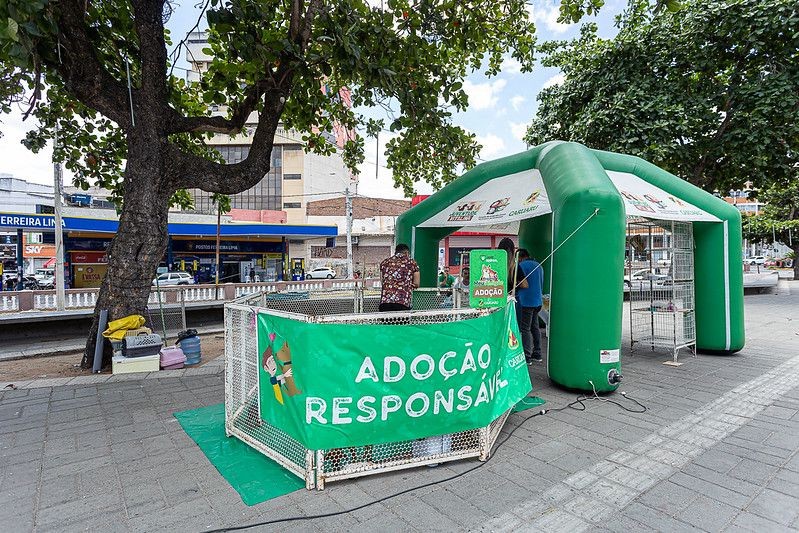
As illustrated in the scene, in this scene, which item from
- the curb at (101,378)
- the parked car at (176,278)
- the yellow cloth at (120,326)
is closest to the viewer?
the curb at (101,378)

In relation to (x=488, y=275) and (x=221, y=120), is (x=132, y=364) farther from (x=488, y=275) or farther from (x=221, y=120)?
(x=488, y=275)

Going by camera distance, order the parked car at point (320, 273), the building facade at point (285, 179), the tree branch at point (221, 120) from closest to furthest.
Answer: the tree branch at point (221, 120), the parked car at point (320, 273), the building facade at point (285, 179)

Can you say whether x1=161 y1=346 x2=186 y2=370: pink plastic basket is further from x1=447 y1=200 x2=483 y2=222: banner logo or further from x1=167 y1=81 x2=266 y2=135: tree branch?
x1=447 y1=200 x2=483 y2=222: banner logo

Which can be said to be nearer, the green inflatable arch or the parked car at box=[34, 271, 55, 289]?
the green inflatable arch

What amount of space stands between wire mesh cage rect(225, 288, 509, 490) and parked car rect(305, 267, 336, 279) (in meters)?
28.7

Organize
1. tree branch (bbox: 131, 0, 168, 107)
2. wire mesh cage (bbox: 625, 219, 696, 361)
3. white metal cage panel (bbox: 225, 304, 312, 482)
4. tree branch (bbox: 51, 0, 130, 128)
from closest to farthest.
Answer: white metal cage panel (bbox: 225, 304, 312, 482) → tree branch (bbox: 51, 0, 130, 128) → tree branch (bbox: 131, 0, 168, 107) → wire mesh cage (bbox: 625, 219, 696, 361)

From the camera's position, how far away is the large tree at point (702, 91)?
Answer: 36.8ft

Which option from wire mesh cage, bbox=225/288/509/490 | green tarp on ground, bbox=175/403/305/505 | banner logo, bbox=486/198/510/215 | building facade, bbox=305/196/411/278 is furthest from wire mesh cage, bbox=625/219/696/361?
building facade, bbox=305/196/411/278

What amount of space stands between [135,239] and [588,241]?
21.1 ft

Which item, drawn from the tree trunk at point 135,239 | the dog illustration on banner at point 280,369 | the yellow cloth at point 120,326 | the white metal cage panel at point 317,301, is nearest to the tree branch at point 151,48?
the tree trunk at point 135,239

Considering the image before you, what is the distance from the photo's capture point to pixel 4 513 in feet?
9.61

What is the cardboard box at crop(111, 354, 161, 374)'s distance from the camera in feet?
21.6

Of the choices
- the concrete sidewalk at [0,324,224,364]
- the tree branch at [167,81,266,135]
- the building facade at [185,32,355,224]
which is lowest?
the concrete sidewalk at [0,324,224,364]

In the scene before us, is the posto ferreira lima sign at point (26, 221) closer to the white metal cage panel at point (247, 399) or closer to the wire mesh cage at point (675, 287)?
the white metal cage panel at point (247, 399)
